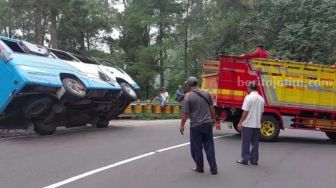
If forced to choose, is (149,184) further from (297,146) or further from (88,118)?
(88,118)

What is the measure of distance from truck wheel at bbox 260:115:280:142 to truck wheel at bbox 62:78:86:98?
5.18 m

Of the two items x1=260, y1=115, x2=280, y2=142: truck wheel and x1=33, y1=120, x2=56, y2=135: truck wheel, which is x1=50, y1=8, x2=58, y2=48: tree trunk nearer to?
x1=33, y1=120, x2=56, y2=135: truck wheel

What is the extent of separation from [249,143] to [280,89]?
506cm

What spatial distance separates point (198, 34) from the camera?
184ft

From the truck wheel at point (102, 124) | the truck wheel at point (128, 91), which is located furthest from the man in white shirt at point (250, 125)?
the truck wheel at point (102, 124)

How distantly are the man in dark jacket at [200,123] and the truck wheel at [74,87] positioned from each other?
6.40 meters

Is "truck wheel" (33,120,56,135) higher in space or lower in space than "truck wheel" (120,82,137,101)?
lower

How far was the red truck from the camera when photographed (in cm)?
1491

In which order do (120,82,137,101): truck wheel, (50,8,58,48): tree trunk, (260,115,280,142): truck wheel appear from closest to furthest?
(260,115,280,142): truck wheel < (120,82,137,101): truck wheel < (50,8,58,48): tree trunk

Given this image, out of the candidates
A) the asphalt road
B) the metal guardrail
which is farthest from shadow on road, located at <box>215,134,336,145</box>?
the metal guardrail

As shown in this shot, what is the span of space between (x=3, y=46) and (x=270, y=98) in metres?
7.43

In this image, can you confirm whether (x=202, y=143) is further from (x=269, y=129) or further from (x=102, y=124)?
(x=102, y=124)

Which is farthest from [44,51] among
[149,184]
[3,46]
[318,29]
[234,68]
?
[318,29]

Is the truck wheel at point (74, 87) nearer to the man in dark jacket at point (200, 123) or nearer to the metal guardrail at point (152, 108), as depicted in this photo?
the man in dark jacket at point (200, 123)
